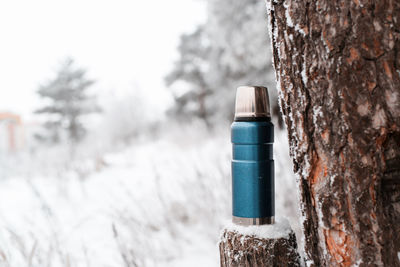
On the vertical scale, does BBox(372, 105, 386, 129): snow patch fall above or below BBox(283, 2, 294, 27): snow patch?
below

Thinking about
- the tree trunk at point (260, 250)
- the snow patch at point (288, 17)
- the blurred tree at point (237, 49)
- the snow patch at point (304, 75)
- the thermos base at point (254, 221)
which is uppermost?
the blurred tree at point (237, 49)

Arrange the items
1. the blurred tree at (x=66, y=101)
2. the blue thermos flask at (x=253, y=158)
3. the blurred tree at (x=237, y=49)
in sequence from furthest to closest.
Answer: the blurred tree at (x=66, y=101)
the blurred tree at (x=237, y=49)
the blue thermos flask at (x=253, y=158)

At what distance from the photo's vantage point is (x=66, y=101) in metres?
14.5

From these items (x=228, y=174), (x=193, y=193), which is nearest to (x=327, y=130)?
(x=228, y=174)

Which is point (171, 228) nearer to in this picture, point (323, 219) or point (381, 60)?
point (323, 219)

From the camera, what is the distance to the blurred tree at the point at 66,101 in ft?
47.0

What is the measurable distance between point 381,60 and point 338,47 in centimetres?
8

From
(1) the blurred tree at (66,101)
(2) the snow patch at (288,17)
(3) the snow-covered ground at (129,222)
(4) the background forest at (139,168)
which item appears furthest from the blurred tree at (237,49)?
(1) the blurred tree at (66,101)

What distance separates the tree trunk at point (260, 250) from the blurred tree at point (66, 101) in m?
14.6

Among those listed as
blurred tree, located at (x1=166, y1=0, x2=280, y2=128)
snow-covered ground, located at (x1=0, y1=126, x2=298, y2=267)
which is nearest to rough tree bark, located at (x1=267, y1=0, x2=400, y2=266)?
snow-covered ground, located at (x1=0, y1=126, x2=298, y2=267)

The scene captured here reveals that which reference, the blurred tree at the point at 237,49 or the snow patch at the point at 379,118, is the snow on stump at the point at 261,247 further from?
the blurred tree at the point at 237,49

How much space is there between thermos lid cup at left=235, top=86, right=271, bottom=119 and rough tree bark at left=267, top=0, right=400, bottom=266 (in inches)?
2.5

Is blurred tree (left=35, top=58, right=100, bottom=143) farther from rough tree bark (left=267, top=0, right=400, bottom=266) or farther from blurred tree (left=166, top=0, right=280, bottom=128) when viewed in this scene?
rough tree bark (left=267, top=0, right=400, bottom=266)

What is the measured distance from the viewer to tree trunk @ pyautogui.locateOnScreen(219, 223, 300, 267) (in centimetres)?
65
